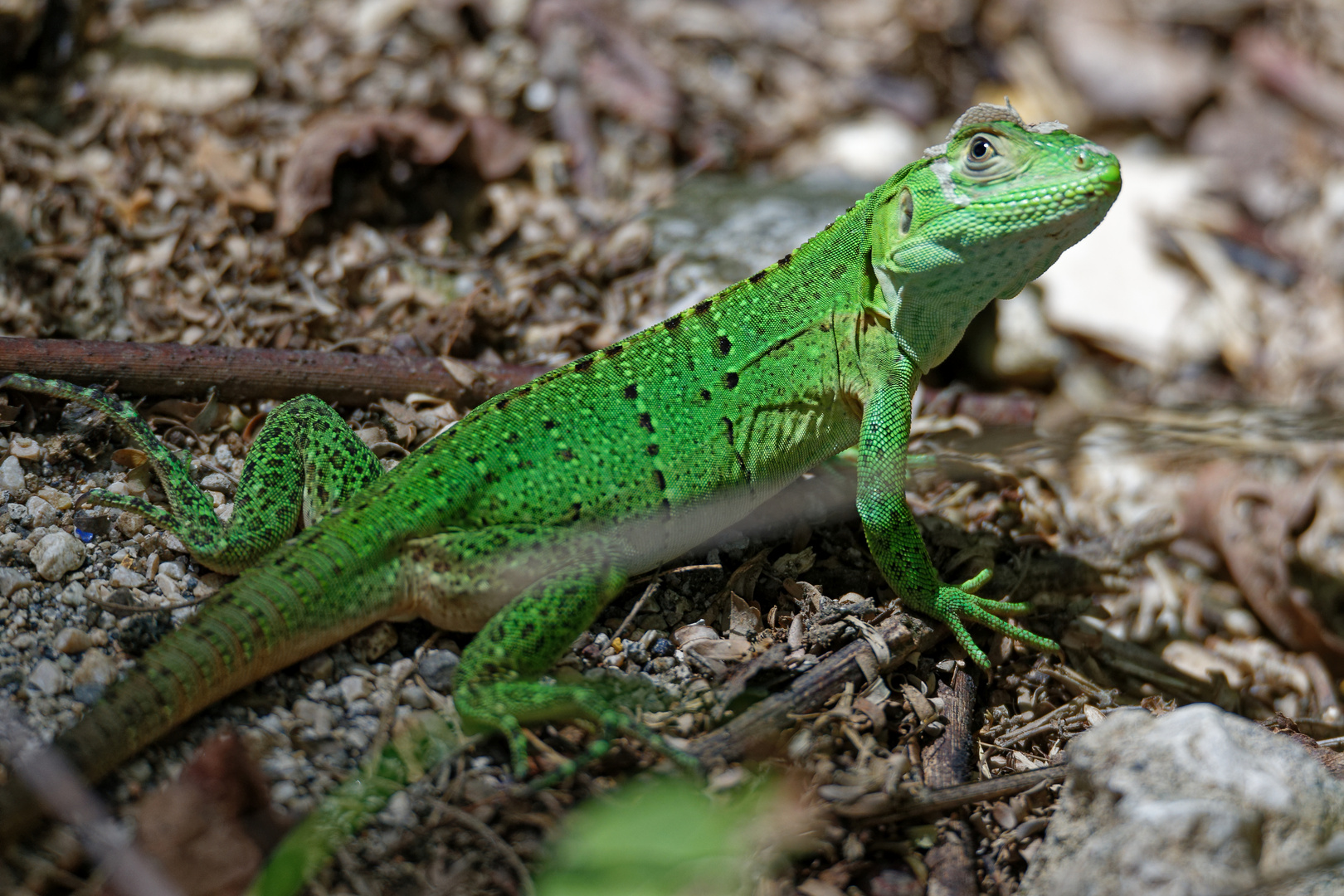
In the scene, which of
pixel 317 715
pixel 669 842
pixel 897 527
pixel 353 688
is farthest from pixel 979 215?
pixel 317 715

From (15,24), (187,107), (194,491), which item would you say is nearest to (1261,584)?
(194,491)

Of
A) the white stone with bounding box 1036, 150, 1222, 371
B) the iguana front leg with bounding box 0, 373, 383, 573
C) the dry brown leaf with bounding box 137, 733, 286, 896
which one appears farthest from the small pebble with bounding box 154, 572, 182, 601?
the white stone with bounding box 1036, 150, 1222, 371

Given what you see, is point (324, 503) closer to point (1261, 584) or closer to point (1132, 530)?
point (1132, 530)

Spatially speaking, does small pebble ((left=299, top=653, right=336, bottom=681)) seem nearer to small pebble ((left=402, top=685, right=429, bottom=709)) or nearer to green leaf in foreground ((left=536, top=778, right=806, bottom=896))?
small pebble ((left=402, top=685, right=429, bottom=709))

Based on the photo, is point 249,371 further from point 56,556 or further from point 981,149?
point 981,149

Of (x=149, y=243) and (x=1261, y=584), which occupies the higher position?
(x=149, y=243)

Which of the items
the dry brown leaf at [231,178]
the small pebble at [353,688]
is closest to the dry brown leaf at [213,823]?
the small pebble at [353,688]
